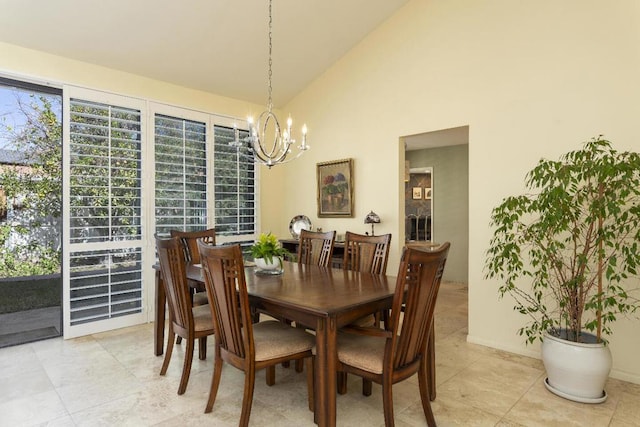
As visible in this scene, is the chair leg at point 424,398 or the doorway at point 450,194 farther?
the doorway at point 450,194

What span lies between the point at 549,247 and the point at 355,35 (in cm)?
319

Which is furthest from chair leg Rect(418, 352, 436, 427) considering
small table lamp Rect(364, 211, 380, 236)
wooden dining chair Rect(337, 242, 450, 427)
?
small table lamp Rect(364, 211, 380, 236)

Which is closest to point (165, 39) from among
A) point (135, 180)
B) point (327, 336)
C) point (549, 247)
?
point (135, 180)

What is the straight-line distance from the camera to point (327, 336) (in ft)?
6.32

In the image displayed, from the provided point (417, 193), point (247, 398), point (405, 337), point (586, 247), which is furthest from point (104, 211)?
point (417, 193)

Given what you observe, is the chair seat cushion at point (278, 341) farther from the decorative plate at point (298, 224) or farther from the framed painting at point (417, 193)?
the framed painting at point (417, 193)

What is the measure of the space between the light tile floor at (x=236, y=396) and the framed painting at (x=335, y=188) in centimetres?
213

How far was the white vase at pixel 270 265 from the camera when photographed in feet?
9.74

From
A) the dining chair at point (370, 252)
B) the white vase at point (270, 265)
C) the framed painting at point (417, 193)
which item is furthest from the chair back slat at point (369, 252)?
the framed painting at point (417, 193)

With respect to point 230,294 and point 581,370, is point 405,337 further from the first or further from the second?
point 581,370

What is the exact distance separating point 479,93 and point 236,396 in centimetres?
335

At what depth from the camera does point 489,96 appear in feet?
11.4

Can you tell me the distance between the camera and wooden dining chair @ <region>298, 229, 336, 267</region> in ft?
11.5

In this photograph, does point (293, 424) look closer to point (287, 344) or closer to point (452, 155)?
point (287, 344)
